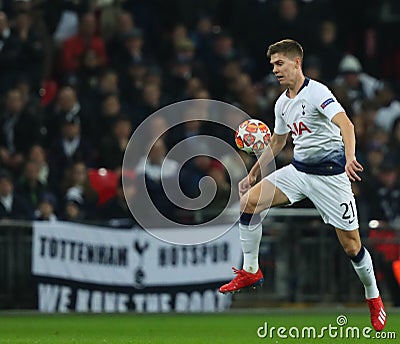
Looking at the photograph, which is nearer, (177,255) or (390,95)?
(177,255)

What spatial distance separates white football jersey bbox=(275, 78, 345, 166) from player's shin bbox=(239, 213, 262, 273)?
28.4 inches

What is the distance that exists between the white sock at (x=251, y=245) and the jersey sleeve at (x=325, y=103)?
1.38 metres

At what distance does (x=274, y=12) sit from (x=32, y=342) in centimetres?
1050

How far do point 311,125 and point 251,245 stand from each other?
1.30 m

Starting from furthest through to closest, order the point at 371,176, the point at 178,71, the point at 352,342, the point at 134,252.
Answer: the point at 178,71
the point at 371,176
the point at 134,252
the point at 352,342

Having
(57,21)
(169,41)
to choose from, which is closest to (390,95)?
(169,41)

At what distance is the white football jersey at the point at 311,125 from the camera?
1159cm

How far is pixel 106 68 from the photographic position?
62.9ft

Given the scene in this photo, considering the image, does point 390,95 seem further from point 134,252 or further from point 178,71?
point 134,252

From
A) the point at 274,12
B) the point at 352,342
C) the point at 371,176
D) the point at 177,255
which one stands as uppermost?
the point at 274,12

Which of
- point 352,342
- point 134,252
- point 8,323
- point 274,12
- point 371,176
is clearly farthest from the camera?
point 274,12

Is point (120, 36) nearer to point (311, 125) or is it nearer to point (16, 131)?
point (16, 131)

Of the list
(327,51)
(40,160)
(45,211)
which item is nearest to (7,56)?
(40,160)

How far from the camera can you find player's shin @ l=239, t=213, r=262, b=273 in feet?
39.6
